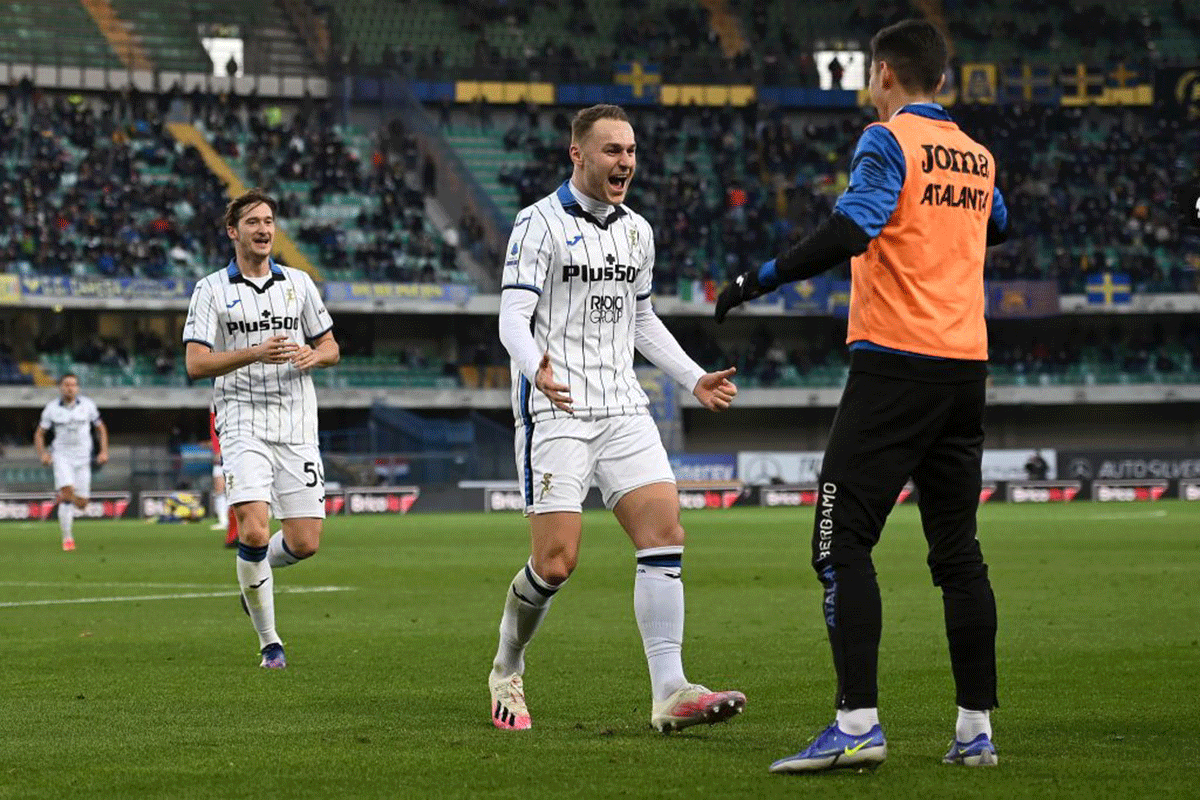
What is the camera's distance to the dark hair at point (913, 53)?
6547mm

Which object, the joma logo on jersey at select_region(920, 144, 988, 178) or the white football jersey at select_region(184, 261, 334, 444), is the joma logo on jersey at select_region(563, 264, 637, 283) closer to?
the joma logo on jersey at select_region(920, 144, 988, 178)

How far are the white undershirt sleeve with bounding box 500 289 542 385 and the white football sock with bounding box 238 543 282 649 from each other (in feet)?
12.9

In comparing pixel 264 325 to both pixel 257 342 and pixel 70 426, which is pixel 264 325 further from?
pixel 70 426

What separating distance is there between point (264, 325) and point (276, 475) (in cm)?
93

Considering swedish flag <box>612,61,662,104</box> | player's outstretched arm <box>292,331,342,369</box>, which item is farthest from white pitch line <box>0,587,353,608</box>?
swedish flag <box>612,61,662,104</box>

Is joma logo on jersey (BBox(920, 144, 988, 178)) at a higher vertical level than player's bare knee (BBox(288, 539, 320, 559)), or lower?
higher

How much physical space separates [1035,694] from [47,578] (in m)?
13.5

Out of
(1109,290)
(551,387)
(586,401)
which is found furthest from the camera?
(1109,290)

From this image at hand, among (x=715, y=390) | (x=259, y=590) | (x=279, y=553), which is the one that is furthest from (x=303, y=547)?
(x=715, y=390)

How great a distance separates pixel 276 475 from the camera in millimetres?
11547

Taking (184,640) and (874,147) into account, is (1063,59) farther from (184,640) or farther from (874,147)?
(874,147)

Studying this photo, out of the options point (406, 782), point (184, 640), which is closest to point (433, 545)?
point (184, 640)

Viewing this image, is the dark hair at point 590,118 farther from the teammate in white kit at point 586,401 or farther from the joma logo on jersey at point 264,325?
the joma logo on jersey at point 264,325

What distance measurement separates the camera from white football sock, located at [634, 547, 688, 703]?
7.81 metres
